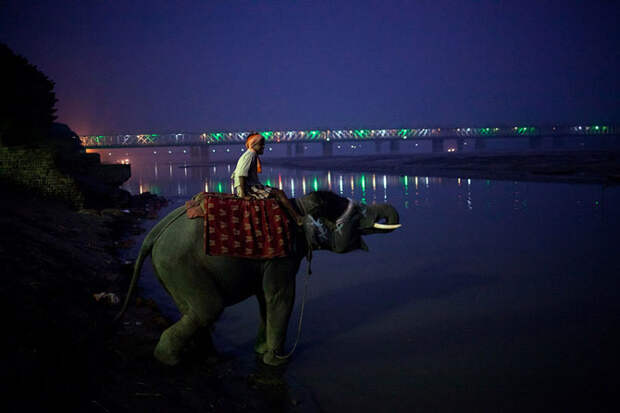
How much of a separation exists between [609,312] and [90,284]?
725cm

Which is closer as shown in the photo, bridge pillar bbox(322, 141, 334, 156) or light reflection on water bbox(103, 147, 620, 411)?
light reflection on water bbox(103, 147, 620, 411)

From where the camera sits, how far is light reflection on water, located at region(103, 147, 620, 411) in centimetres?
438

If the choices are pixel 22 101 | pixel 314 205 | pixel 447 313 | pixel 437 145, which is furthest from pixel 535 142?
pixel 314 205

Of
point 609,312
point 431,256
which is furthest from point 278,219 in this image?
point 431,256

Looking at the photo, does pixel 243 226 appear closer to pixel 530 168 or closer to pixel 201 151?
pixel 530 168

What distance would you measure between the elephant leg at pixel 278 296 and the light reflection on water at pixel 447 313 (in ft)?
1.39

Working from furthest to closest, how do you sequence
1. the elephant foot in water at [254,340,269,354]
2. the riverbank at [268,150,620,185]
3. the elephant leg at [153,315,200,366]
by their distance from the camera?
the riverbank at [268,150,620,185]
the elephant foot in water at [254,340,269,354]
the elephant leg at [153,315,200,366]

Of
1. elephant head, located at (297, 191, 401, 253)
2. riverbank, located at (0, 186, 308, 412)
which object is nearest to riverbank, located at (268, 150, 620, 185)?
elephant head, located at (297, 191, 401, 253)

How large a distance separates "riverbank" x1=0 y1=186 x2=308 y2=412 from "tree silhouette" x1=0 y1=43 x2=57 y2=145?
465 inches

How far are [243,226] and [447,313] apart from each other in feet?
11.0

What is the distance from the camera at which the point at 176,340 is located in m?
4.28

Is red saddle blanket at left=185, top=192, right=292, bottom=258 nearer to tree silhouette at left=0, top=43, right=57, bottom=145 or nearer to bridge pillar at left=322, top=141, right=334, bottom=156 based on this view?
tree silhouette at left=0, top=43, right=57, bottom=145

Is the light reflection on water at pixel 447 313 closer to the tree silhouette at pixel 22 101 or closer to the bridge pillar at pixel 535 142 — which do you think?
the tree silhouette at pixel 22 101

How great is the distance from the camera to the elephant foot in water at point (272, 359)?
4625 mm
